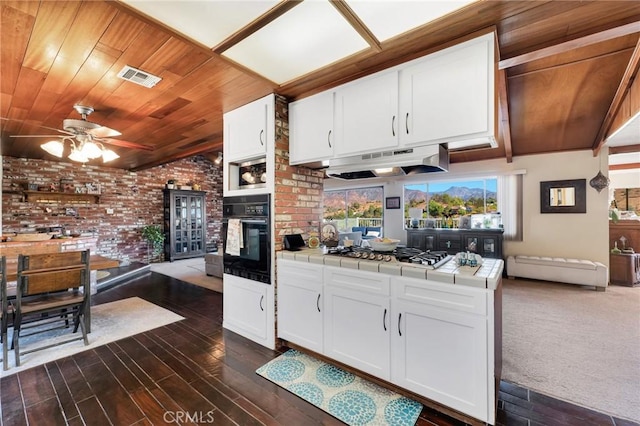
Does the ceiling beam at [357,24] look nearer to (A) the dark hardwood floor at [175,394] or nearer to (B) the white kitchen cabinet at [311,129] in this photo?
(B) the white kitchen cabinet at [311,129]

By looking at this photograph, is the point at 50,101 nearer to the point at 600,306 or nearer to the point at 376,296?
the point at 376,296

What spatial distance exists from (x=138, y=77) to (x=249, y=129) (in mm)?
1027

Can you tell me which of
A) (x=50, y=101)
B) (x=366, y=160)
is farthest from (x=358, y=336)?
(x=50, y=101)

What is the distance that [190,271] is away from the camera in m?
6.11

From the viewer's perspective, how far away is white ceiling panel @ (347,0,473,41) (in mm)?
1473

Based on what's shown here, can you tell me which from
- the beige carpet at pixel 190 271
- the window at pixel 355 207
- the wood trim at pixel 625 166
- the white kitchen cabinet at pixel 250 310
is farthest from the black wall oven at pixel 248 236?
the wood trim at pixel 625 166

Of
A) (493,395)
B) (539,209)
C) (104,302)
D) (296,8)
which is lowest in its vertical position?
(104,302)

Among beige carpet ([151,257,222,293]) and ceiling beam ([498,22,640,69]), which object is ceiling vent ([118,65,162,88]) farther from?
beige carpet ([151,257,222,293])

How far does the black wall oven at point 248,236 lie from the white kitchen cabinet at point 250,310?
97 mm

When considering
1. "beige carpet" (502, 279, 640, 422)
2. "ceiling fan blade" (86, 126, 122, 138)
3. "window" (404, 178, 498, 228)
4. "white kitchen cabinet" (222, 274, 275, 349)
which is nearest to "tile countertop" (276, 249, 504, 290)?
"white kitchen cabinet" (222, 274, 275, 349)

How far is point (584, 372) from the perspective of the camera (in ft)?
7.15

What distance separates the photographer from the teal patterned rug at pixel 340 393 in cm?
169

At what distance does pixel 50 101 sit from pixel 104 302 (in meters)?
2.91

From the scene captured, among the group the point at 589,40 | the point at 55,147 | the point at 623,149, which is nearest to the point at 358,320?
the point at 589,40
